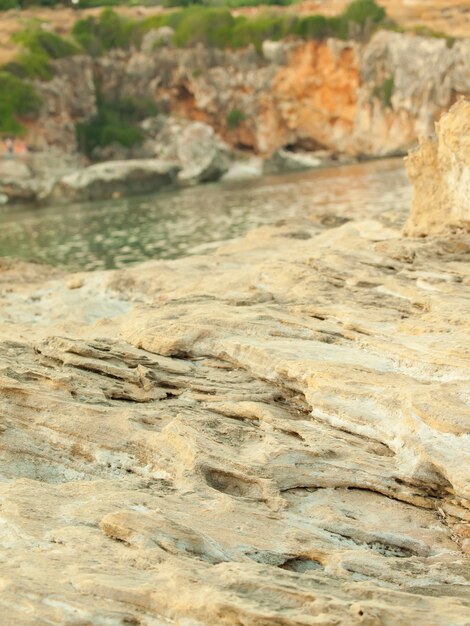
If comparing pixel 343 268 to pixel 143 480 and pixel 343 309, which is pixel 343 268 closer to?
pixel 343 309

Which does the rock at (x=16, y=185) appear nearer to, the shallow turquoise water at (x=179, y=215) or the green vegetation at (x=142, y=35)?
the shallow turquoise water at (x=179, y=215)

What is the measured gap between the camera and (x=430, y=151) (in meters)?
26.5

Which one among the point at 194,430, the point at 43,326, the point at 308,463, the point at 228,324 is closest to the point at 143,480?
the point at 194,430

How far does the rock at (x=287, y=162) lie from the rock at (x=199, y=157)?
7744 millimetres

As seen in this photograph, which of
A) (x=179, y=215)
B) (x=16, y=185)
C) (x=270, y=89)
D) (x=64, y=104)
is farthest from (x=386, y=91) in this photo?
(x=179, y=215)

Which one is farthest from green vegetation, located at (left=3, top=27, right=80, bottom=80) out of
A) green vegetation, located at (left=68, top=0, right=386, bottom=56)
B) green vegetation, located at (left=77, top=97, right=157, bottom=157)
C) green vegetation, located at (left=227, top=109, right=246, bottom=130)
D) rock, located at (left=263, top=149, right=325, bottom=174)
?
rock, located at (left=263, top=149, right=325, bottom=174)

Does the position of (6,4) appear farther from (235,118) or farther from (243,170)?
(243,170)

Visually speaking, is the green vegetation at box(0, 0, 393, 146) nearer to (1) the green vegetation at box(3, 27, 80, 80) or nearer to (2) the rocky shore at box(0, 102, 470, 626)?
(1) the green vegetation at box(3, 27, 80, 80)

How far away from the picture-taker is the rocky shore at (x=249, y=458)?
28.3ft

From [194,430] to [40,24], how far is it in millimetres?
100653

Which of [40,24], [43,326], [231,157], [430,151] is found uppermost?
[40,24]

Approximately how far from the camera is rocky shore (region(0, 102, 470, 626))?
339 inches

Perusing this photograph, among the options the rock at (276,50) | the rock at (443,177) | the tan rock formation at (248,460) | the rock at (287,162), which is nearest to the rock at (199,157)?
the rock at (287,162)

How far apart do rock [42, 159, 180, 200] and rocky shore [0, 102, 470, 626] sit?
56.6 meters
